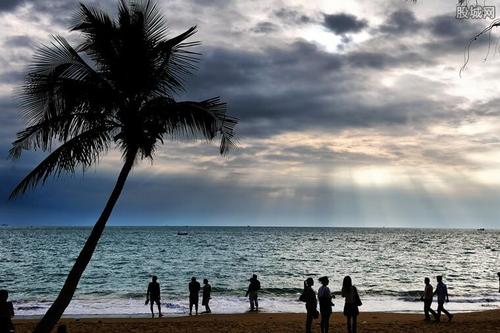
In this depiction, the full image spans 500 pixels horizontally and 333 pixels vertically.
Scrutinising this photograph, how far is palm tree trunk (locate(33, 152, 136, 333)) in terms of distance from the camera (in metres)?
9.42

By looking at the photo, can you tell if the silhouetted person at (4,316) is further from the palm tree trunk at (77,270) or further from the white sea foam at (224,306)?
the white sea foam at (224,306)

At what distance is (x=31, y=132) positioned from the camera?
1020cm

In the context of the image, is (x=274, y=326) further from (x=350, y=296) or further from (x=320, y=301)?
(x=350, y=296)

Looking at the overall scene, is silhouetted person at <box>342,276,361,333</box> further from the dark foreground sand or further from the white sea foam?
the white sea foam

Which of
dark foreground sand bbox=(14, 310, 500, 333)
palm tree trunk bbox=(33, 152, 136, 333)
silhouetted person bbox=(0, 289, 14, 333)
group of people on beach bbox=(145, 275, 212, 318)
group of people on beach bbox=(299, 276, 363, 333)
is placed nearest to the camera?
palm tree trunk bbox=(33, 152, 136, 333)

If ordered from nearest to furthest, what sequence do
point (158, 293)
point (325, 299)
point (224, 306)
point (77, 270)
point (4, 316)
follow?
point (77, 270), point (4, 316), point (325, 299), point (158, 293), point (224, 306)

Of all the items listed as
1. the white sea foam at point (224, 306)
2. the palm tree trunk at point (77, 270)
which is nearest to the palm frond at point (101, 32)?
the palm tree trunk at point (77, 270)

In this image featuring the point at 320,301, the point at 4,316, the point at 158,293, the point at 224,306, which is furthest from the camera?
the point at 224,306

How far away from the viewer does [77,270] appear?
383 inches

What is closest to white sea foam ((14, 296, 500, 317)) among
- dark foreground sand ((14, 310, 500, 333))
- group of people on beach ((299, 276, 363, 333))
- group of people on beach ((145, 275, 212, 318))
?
group of people on beach ((145, 275, 212, 318))

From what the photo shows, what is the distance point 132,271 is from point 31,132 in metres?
44.3

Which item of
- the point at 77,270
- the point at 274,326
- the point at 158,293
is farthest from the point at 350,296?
the point at 158,293

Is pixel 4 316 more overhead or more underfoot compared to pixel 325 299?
more underfoot

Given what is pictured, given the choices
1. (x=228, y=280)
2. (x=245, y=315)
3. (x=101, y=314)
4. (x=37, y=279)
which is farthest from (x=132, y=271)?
(x=245, y=315)
